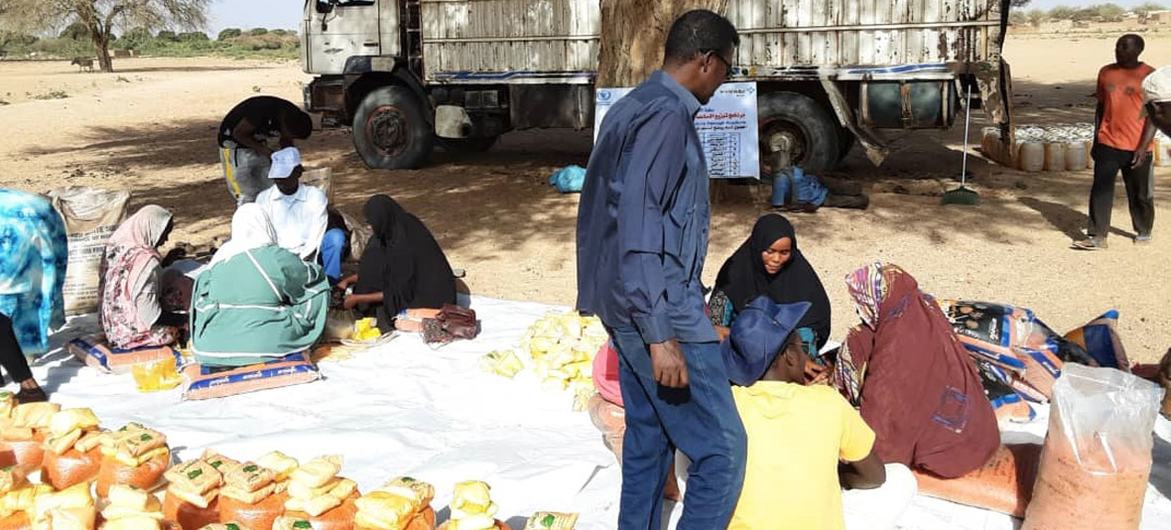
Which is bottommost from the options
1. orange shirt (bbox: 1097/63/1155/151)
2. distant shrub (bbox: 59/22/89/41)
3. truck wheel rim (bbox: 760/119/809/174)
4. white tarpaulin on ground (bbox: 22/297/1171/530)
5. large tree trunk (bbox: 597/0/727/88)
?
white tarpaulin on ground (bbox: 22/297/1171/530)

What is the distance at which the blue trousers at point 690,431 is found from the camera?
8.21 feet

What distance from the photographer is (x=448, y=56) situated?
1163cm

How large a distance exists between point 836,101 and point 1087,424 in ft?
23.8

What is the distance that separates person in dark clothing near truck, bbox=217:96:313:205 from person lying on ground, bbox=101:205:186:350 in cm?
136

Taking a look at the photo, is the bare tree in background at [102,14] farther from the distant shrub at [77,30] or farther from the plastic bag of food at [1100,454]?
the plastic bag of food at [1100,454]

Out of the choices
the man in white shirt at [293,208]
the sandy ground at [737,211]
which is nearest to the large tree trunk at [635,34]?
the sandy ground at [737,211]

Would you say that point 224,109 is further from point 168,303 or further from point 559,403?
point 559,403

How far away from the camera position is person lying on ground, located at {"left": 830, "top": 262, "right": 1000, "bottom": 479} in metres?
3.30

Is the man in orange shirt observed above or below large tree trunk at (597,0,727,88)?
below

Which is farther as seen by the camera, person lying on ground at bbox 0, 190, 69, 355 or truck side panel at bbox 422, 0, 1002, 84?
truck side panel at bbox 422, 0, 1002, 84

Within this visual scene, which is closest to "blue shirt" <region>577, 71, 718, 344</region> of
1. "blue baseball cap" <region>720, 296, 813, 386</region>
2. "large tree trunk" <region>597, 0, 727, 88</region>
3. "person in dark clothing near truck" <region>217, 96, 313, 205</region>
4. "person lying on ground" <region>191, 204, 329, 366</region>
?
"blue baseball cap" <region>720, 296, 813, 386</region>

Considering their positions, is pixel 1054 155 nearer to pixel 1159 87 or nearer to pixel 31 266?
pixel 1159 87

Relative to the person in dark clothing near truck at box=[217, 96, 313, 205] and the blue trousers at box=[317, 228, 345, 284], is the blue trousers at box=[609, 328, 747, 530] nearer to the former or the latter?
the blue trousers at box=[317, 228, 345, 284]

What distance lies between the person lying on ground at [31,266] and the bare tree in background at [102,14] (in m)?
32.8
